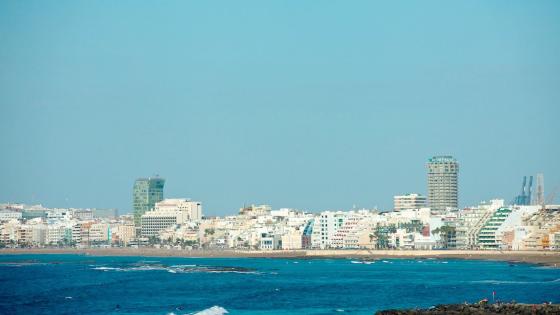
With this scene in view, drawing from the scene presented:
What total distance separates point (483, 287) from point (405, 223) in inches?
3590

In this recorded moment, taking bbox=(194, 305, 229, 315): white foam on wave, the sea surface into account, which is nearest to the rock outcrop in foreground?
the sea surface

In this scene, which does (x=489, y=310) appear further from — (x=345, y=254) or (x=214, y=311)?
(x=345, y=254)

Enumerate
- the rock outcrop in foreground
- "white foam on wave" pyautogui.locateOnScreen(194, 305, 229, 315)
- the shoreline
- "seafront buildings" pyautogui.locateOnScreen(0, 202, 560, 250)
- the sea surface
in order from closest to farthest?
the rock outcrop in foreground < "white foam on wave" pyautogui.locateOnScreen(194, 305, 229, 315) < the sea surface < the shoreline < "seafront buildings" pyautogui.locateOnScreen(0, 202, 560, 250)

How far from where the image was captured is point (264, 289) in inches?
2936

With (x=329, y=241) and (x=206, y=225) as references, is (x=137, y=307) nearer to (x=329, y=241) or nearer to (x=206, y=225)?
(x=329, y=241)

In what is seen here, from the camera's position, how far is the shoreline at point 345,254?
122 meters

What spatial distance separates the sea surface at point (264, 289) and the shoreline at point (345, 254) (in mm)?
15653

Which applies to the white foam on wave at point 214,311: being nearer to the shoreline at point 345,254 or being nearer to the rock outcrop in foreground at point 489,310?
the rock outcrop in foreground at point 489,310

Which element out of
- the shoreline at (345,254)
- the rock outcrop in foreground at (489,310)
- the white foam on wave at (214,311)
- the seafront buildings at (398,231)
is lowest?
the white foam on wave at (214,311)

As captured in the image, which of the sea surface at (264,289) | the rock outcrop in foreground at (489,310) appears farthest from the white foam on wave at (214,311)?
the rock outcrop in foreground at (489,310)

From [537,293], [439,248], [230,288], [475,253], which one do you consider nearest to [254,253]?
[439,248]

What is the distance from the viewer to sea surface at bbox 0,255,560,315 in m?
61.2

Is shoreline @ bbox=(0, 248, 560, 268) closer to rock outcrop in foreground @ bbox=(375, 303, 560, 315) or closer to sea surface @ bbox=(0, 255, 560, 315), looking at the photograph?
sea surface @ bbox=(0, 255, 560, 315)

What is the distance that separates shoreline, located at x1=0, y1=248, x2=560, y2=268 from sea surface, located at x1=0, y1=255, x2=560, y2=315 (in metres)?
15.7
